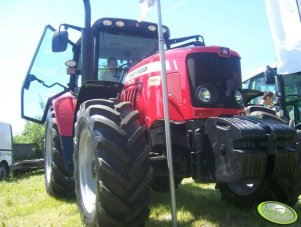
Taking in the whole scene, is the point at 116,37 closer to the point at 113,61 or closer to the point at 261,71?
the point at 113,61

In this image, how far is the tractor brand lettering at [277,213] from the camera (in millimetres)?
3354

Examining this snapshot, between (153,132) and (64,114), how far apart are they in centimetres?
214

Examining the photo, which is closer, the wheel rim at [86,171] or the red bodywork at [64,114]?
the wheel rim at [86,171]

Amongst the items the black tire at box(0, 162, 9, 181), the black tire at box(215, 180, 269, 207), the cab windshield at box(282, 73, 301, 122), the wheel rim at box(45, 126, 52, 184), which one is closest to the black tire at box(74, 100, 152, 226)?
the black tire at box(215, 180, 269, 207)

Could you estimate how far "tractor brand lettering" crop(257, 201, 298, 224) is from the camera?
3354 millimetres

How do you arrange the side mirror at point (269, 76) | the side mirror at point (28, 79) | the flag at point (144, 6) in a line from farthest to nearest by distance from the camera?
the side mirror at point (269, 76)
the side mirror at point (28, 79)
the flag at point (144, 6)

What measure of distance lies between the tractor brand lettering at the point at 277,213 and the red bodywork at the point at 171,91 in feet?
3.19

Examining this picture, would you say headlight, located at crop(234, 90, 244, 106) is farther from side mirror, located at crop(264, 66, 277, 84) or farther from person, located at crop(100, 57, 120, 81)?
side mirror, located at crop(264, 66, 277, 84)

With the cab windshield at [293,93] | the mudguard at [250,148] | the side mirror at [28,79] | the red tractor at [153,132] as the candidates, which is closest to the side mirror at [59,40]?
the red tractor at [153,132]

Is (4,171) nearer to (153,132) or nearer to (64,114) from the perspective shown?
(64,114)

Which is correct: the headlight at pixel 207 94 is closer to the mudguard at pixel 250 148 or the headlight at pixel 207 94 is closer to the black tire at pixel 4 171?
the mudguard at pixel 250 148

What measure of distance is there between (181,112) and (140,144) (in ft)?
2.18

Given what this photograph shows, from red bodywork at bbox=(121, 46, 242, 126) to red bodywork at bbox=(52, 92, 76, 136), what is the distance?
1.53 m

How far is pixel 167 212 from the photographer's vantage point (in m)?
4.38
